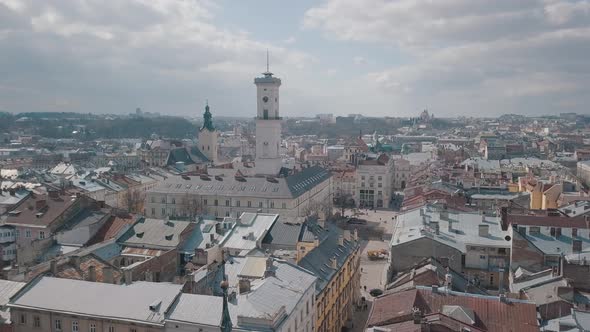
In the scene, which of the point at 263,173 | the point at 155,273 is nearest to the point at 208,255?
the point at 155,273

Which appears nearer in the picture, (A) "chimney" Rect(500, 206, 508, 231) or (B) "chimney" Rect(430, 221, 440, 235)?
(B) "chimney" Rect(430, 221, 440, 235)

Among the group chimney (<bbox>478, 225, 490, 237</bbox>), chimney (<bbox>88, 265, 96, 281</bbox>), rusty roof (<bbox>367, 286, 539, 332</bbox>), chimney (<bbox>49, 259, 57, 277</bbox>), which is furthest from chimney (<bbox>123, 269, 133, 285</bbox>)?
chimney (<bbox>478, 225, 490, 237</bbox>)

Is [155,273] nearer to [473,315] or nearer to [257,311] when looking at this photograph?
[257,311]

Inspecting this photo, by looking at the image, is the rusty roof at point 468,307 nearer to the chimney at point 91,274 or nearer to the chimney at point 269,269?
the chimney at point 269,269

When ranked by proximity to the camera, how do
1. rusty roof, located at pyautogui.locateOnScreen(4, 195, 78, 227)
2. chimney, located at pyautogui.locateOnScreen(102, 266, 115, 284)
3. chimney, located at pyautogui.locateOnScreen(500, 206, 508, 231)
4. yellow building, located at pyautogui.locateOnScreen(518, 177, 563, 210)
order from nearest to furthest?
chimney, located at pyautogui.locateOnScreen(102, 266, 115, 284)
chimney, located at pyautogui.locateOnScreen(500, 206, 508, 231)
rusty roof, located at pyautogui.locateOnScreen(4, 195, 78, 227)
yellow building, located at pyautogui.locateOnScreen(518, 177, 563, 210)

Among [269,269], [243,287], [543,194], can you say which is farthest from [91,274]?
[543,194]

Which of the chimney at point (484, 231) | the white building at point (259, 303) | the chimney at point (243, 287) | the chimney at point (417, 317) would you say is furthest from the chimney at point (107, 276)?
the chimney at point (484, 231)

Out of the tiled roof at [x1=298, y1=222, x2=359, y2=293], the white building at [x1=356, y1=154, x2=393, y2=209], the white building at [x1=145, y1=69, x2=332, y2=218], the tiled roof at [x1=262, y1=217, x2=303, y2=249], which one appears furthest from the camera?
the white building at [x1=356, y1=154, x2=393, y2=209]

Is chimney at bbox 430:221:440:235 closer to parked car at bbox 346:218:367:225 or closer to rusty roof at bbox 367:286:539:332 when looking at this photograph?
rusty roof at bbox 367:286:539:332
